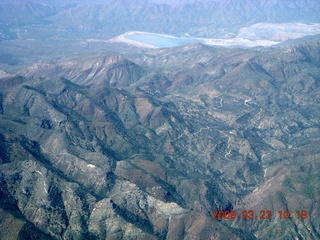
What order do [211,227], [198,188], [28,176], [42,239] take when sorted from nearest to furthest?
[42,239], [211,227], [28,176], [198,188]

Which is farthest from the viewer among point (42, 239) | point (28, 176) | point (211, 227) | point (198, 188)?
point (198, 188)

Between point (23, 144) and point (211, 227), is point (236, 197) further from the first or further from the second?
point (23, 144)

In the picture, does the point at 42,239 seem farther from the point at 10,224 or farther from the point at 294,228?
the point at 294,228

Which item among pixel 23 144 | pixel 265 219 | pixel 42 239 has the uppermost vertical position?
pixel 23 144

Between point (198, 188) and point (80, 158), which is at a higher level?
point (80, 158)

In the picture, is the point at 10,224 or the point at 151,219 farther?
the point at 151,219

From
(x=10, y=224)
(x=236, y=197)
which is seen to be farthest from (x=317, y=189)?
(x=10, y=224)

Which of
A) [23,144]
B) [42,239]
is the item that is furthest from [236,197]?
[23,144]

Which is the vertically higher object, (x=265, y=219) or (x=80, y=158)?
(x=80, y=158)

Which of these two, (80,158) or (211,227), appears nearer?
(211,227)
